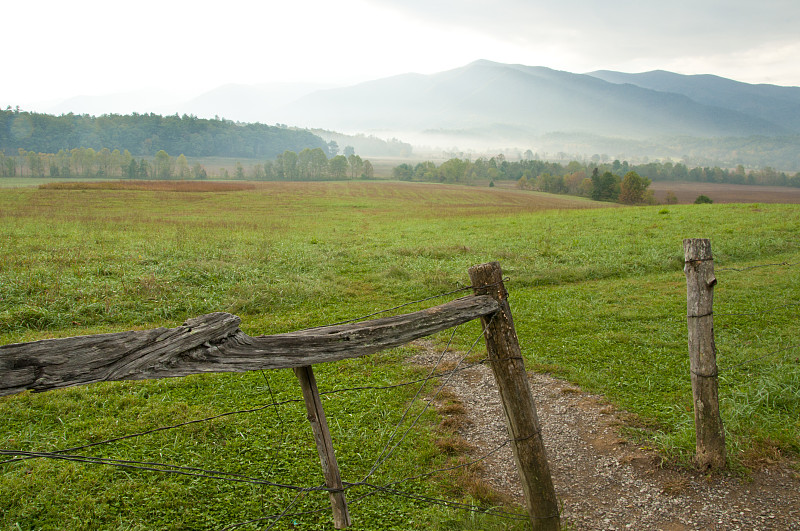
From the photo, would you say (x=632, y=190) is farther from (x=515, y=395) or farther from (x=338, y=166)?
(x=515, y=395)

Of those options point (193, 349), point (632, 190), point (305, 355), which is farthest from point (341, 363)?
point (632, 190)

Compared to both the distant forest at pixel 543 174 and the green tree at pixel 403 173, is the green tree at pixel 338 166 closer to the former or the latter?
the green tree at pixel 403 173

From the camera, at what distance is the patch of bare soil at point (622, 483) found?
14.7ft

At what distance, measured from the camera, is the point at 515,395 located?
3801mm

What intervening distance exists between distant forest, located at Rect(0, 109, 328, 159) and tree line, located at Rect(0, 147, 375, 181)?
10811 mm

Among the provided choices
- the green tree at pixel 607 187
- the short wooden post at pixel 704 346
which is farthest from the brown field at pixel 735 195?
the short wooden post at pixel 704 346

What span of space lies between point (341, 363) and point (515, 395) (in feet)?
17.9

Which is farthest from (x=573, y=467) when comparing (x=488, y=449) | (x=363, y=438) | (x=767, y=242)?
(x=767, y=242)

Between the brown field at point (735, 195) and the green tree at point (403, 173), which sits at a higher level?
the green tree at point (403, 173)

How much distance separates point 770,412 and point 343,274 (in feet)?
40.4

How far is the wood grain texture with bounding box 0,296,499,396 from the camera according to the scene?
7.20ft

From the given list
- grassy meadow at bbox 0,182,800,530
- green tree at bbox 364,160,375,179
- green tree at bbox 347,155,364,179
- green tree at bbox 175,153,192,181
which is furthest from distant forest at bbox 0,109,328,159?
grassy meadow at bbox 0,182,800,530

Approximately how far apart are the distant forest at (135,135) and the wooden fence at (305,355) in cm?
11901

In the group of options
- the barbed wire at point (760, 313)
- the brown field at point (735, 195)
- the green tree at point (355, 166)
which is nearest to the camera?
the barbed wire at point (760, 313)
